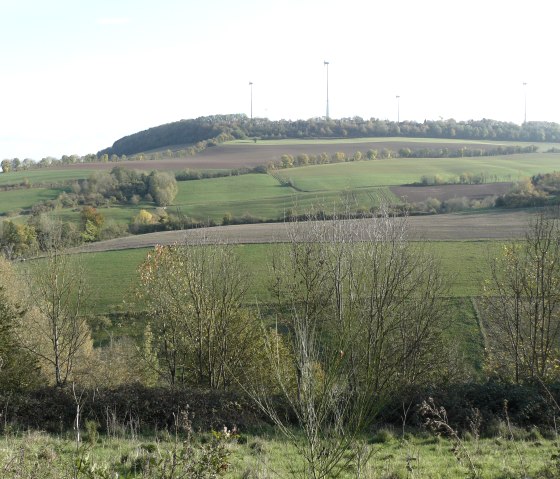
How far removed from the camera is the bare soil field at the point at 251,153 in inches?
3607

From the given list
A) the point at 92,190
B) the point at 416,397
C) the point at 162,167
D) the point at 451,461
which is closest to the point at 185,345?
the point at 416,397

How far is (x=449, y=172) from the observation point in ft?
278

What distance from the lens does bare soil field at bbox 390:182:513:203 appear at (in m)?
67.0

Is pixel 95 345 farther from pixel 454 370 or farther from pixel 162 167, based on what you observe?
pixel 162 167

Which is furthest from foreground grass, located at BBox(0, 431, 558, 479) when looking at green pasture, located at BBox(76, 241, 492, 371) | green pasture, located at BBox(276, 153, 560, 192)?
green pasture, located at BBox(276, 153, 560, 192)

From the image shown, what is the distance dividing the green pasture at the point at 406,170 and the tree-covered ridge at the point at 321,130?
24683 millimetres

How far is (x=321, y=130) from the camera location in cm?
12812

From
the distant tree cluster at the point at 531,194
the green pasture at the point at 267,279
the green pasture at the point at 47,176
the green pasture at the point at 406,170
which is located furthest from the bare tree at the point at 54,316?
the green pasture at the point at 47,176

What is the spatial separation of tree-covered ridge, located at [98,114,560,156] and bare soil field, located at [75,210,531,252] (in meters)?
64.5

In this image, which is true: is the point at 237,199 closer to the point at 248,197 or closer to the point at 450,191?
the point at 248,197

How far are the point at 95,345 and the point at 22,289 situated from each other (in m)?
5.03

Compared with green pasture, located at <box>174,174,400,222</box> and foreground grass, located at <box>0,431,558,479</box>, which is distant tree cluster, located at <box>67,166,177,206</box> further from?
foreground grass, located at <box>0,431,558,479</box>

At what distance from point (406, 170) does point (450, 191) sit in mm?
18682

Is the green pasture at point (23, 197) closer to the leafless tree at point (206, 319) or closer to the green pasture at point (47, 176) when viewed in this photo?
the green pasture at point (47, 176)
